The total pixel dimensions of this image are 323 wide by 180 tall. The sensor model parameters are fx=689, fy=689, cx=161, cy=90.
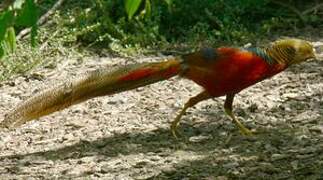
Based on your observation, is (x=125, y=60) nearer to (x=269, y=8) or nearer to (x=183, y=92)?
(x=183, y=92)

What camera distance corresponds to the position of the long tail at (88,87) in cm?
393

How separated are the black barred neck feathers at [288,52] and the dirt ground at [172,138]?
48 centimetres

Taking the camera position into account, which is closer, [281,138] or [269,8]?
[281,138]

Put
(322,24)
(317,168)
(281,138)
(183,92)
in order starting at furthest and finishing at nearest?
(322,24), (183,92), (281,138), (317,168)

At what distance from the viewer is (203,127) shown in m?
4.62

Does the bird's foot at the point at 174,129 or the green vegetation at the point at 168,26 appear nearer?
the bird's foot at the point at 174,129

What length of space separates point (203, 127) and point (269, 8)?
307 centimetres

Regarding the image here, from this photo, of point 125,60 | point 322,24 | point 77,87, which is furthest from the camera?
point 322,24

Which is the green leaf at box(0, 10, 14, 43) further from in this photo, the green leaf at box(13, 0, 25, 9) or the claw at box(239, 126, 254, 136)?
the claw at box(239, 126, 254, 136)

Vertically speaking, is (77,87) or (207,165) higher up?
(77,87)

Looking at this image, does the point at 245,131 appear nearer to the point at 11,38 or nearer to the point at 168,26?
the point at 11,38

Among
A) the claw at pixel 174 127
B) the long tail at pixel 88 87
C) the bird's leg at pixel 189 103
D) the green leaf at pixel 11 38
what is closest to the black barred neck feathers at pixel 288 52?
the bird's leg at pixel 189 103

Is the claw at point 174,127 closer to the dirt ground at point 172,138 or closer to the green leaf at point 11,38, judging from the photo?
the dirt ground at point 172,138

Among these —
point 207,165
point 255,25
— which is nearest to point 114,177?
point 207,165
